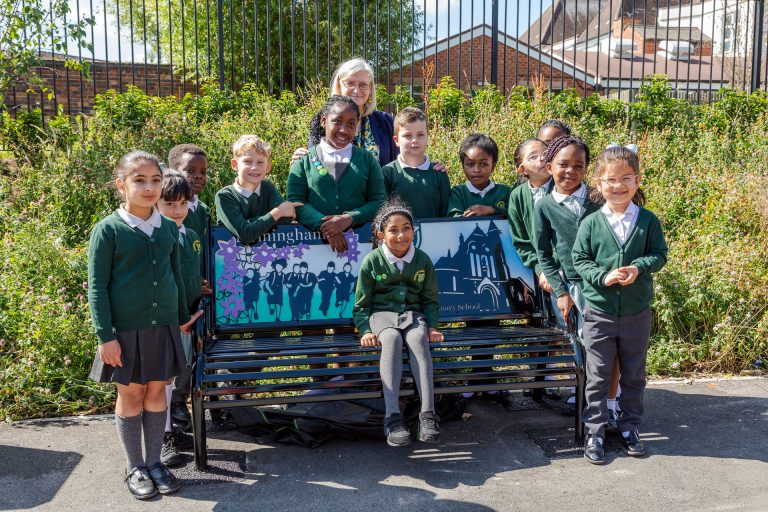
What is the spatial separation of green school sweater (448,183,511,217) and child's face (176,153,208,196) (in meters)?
1.69

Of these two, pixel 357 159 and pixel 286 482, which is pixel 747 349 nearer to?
pixel 357 159

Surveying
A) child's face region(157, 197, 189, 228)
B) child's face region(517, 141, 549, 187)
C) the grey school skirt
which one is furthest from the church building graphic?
the grey school skirt

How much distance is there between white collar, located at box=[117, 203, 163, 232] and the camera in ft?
11.0

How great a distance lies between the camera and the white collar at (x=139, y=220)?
11.0 feet

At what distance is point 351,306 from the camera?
15.5 ft

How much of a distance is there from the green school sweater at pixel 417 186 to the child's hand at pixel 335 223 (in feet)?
1.49

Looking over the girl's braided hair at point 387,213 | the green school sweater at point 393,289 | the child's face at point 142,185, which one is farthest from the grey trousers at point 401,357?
the child's face at point 142,185

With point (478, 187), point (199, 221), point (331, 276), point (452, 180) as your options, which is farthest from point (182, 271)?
point (452, 180)

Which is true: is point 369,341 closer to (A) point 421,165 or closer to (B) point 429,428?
(B) point 429,428

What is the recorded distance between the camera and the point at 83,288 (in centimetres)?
505

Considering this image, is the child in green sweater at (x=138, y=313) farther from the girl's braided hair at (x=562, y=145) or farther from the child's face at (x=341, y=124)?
the girl's braided hair at (x=562, y=145)

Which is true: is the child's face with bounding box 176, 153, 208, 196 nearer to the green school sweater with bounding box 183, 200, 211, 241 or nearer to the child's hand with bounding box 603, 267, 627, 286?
the green school sweater with bounding box 183, 200, 211, 241

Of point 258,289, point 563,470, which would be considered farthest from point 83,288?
point 563,470

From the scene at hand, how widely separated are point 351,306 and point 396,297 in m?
0.69
